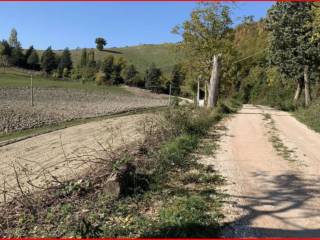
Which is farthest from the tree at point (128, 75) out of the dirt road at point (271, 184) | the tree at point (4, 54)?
the dirt road at point (271, 184)

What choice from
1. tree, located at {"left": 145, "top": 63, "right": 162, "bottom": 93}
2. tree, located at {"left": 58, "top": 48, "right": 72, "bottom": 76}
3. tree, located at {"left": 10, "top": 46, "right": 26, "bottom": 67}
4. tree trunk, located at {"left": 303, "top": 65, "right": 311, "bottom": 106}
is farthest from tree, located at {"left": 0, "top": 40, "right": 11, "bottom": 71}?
tree trunk, located at {"left": 303, "top": 65, "right": 311, "bottom": 106}

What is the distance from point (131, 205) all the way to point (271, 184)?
2.82 meters

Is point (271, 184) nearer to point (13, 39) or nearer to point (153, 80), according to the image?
point (153, 80)

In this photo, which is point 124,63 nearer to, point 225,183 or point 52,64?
point 52,64

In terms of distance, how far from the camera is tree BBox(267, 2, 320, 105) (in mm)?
27766

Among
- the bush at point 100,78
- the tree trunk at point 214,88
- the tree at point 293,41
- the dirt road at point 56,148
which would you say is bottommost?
the dirt road at point 56,148

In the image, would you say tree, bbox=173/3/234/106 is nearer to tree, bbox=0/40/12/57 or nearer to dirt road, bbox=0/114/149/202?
dirt road, bbox=0/114/149/202

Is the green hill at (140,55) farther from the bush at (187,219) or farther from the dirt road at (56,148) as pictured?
the bush at (187,219)

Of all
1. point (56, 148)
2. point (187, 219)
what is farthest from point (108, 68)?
point (187, 219)

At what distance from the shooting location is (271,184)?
8102 millimetres

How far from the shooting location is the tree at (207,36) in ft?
104

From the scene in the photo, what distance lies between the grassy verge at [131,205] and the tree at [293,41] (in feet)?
68.4

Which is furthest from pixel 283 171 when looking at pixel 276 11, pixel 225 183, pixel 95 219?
pixel 276 11

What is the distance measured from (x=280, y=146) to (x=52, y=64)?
326 feet
